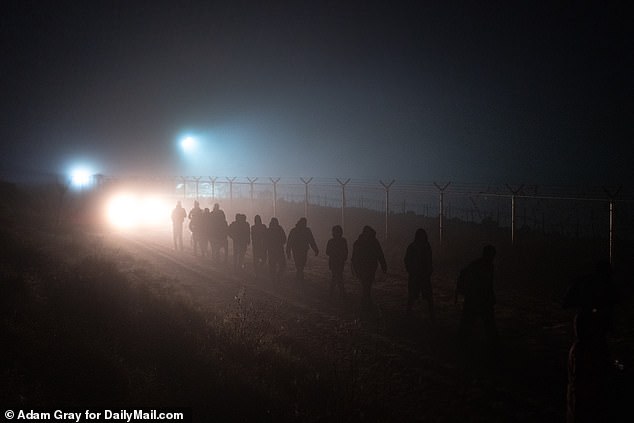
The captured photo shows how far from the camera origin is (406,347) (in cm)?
760

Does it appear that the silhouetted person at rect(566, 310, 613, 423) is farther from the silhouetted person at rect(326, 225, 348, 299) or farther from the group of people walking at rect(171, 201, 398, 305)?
the silhouetted person at rect(326, 225, 348, 299)

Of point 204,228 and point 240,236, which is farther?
point 204,228

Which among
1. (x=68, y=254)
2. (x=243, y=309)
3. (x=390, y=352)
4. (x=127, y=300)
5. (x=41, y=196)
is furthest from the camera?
(x=41, y=196)

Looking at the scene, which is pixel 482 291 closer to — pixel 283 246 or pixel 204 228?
pixel 283 246

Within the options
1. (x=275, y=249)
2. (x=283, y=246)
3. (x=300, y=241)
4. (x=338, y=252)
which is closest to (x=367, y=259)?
(x=338, y=252)

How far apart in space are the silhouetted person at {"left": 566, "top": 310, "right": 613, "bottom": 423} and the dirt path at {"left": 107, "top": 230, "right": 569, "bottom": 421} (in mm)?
1143

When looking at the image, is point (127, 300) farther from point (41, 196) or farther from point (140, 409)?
point (41, 196)

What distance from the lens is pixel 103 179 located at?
53375 millimetres

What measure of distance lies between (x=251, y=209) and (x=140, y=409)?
38.2m

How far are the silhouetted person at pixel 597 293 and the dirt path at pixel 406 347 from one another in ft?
4.12

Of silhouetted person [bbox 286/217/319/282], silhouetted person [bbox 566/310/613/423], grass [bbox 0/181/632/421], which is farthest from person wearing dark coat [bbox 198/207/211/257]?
silhouetted person [bbox 566/310/613/423]

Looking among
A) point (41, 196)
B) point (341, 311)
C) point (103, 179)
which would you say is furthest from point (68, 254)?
point (103, 179)

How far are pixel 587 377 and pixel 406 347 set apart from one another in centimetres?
378

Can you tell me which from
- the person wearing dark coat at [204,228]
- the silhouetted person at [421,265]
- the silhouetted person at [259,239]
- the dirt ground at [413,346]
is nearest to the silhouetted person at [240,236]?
the silhouetted person at [259,239]
